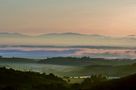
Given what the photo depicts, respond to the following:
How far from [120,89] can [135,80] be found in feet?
28.9

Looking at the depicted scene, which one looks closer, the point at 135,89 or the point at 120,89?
the point at 135,89

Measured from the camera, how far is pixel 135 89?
598 ft

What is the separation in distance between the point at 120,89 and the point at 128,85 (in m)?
6.49

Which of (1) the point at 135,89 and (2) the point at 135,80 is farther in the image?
(2) the point at 135,80

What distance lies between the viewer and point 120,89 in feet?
655

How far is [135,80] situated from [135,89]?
17.2 metres

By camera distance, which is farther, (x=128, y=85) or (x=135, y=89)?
(x=128, y=85)

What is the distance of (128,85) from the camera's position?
19462cm

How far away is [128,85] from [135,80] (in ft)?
20.7

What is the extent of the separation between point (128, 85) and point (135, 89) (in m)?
12.6

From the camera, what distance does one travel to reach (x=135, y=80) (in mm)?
198875
